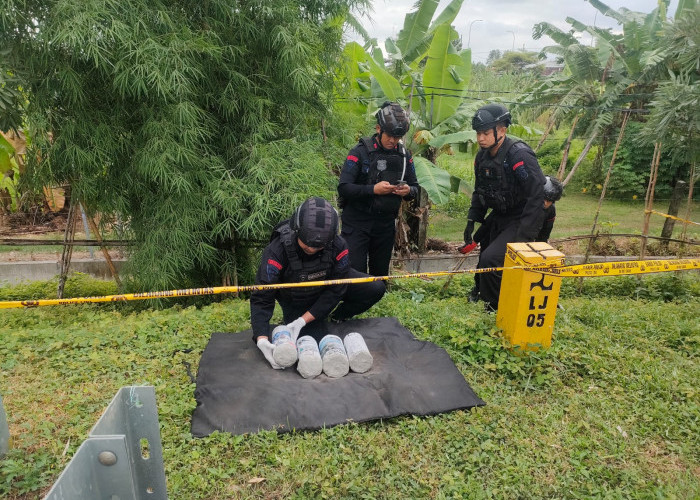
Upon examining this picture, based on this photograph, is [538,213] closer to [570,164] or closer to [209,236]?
[209,236]

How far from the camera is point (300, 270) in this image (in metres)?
3.63

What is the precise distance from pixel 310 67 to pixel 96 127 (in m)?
2.19

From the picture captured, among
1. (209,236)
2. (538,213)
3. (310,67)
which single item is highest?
(310,67)

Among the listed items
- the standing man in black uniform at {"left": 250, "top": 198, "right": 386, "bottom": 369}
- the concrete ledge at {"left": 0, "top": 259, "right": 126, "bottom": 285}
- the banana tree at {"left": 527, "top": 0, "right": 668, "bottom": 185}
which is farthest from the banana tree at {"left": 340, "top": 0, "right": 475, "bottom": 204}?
the concrete ledge at {"left": 0, "top": 259, "right": 126, "bottom": 285}

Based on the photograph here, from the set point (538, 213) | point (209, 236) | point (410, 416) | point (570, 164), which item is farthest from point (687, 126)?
point (570, 164)

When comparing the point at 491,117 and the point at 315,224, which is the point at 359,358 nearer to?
the point at 315,224

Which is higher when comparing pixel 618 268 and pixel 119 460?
pixel 119 460

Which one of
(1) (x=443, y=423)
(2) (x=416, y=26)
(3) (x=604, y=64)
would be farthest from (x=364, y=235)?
(3) (x=604, y=64)

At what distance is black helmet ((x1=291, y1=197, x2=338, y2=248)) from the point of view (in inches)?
131

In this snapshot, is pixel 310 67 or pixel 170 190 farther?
pixel 310 67

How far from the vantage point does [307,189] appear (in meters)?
4.68

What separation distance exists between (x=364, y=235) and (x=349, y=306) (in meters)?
0.80

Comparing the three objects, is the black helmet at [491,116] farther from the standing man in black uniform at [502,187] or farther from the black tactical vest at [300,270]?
the black tactical vest at [300,270]

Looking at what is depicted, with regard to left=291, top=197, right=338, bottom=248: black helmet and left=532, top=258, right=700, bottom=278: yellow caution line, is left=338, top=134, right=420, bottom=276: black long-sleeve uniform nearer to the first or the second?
left=291, top=197, right=338, bottom=248: black helmet
